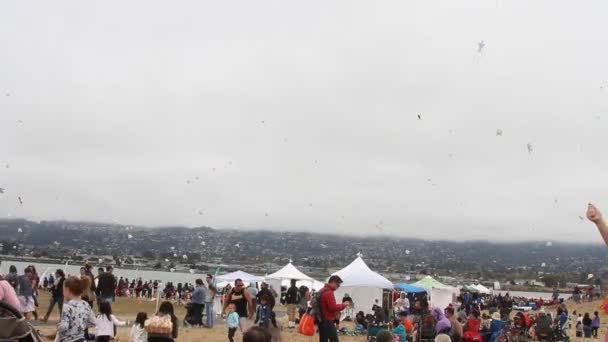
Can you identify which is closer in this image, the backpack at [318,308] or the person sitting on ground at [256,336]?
the person sitting on ground at [256,336]

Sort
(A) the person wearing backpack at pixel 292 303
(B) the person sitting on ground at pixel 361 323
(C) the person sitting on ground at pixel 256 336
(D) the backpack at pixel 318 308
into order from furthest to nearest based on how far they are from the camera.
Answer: (B) the person sitting on ground at pixel 361 323 → (A) the person wearing backpack at pixel 292 303 → (D) the backpack at pixel 318 308 → (C) the person sitting on ground at pixel 256 336

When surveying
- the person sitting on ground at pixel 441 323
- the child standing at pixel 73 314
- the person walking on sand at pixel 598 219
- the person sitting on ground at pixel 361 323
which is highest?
the person walking on sand at pixel 598 219

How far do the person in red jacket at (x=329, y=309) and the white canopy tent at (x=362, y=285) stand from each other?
1564 cm

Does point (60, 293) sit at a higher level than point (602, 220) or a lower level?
lower

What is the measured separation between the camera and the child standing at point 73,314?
23.7ft

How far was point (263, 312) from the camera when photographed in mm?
11570

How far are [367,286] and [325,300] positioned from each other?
16.6 meters

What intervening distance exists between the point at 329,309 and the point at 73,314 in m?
4.55

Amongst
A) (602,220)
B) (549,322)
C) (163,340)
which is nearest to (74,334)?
(163,340)

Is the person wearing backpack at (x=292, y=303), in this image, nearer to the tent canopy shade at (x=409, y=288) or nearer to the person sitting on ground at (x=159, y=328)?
the tent canopy shade at (x=409, y=288)

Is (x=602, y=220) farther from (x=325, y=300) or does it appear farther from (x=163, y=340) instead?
(x=325, y=300)

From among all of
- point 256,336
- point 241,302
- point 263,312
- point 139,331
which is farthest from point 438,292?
point 256,336

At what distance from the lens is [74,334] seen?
23.8 ft

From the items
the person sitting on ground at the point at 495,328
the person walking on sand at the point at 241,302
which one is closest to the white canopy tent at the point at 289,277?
the person sitting on ground at the point at 495,328
